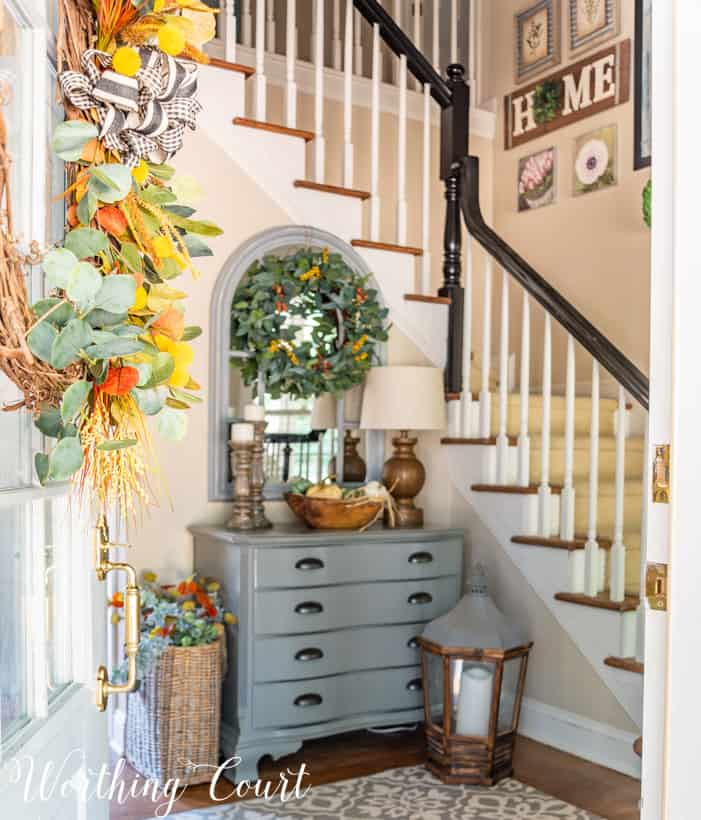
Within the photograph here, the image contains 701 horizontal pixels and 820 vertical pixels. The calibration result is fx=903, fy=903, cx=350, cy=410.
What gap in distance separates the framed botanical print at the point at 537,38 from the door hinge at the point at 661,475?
422 centimetres

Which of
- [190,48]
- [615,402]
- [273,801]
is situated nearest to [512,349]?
[615,402]

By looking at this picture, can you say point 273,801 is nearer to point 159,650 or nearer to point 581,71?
point 159,650

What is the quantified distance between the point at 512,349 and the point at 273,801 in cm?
291

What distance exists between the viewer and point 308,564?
3.13 m

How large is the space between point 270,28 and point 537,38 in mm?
1471

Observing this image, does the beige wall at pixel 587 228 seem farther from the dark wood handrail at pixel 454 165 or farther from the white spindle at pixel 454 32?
the dark wood handrail at pixel 454 165

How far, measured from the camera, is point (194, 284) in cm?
337

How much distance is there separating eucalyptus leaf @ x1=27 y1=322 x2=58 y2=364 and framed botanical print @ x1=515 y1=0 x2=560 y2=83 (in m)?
4.61

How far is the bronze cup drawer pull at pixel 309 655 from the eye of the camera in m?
3.09

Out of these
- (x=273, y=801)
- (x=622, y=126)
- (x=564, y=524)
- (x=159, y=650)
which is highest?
(x=622, y=126)

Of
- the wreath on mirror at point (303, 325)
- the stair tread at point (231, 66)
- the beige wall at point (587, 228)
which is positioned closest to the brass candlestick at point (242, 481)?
the wreath on mirror at point (303, 325)

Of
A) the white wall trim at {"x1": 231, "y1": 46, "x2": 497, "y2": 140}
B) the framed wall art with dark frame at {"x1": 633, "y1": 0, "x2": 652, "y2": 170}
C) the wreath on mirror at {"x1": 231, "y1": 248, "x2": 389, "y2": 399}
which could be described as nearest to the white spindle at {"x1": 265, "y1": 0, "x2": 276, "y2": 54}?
the white wall trim at {"x1": 231, "y1": 46, "x2": 497, "y2": 140}

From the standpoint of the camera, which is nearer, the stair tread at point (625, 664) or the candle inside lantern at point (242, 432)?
the stair tread at point (625, 664)

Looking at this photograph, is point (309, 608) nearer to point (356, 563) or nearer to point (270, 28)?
point (356, 563)
